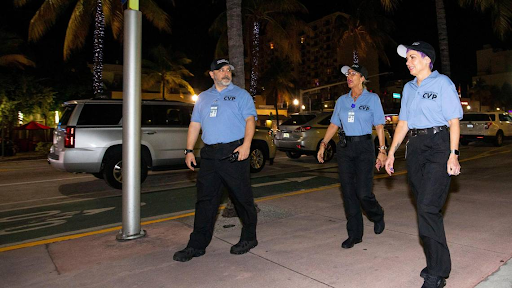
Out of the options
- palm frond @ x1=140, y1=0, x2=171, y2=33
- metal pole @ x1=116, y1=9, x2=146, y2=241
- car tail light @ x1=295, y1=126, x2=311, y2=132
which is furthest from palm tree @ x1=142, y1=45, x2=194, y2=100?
metal pole @ x1=116, y1=9, x2=146, y2=241

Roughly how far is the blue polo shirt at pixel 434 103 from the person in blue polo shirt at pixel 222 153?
61.0 inches

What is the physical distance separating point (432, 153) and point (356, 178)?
1.24 m

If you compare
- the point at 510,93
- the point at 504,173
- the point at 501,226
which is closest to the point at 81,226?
the point at 501,226

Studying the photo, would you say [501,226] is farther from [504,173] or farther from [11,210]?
[11,210]

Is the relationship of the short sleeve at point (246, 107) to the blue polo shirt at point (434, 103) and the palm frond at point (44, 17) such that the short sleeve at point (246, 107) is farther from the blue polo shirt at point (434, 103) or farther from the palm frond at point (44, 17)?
the palm frond at point (44, 17)

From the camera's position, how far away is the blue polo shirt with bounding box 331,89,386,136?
4.45m

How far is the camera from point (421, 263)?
12.7 feet

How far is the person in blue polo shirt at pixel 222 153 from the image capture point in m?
4.05

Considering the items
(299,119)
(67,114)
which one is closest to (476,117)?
(299,119)

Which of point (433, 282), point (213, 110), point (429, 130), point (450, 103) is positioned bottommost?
point (433, 282)

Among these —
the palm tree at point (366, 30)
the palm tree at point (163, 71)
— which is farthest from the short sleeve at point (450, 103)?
the palm tree at point (163, 71)

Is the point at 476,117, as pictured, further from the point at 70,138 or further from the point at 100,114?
the point at 70,138

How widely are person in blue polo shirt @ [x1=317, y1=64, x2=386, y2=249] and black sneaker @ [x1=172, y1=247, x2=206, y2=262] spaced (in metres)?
1.59

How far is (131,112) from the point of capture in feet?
15.1
